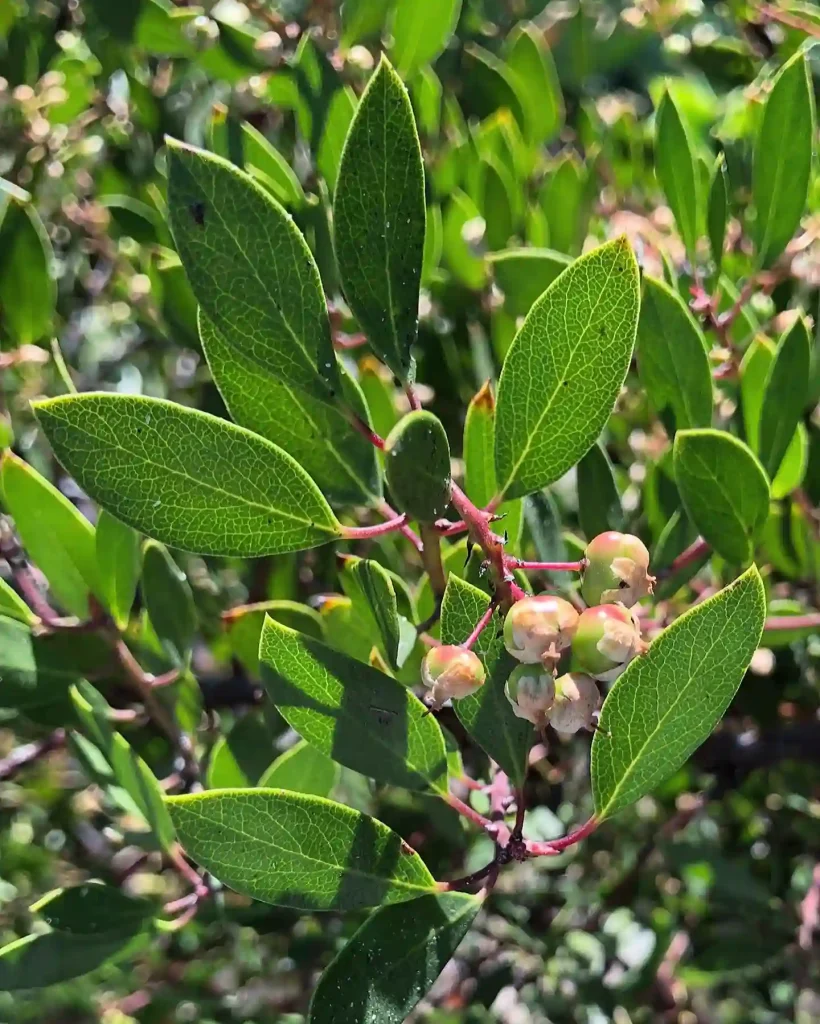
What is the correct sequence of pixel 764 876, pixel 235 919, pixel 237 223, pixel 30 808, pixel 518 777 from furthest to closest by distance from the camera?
pixel 30 808 → pixel 764 876 → pixel 235 919 → pixel 518 777 → pixel 237 223

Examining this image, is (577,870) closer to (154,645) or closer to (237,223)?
(154,645)

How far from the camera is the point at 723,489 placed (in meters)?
0.66

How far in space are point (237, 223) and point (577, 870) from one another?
1.10 meters

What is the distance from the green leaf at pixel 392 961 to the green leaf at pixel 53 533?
0.35 m

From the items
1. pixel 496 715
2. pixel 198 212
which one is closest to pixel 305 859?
pixel 496 715

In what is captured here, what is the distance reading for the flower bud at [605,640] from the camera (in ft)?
1.55

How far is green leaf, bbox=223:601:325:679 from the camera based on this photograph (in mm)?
719

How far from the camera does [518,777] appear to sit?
575 mm

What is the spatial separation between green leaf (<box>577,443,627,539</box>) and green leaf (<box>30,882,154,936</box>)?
0.44 metres

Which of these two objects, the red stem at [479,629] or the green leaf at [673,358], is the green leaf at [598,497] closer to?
the green leaf at [673,358]

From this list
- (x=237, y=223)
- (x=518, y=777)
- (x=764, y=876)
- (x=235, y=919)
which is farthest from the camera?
(x=764, y=876)

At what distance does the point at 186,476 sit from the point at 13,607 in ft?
1.01

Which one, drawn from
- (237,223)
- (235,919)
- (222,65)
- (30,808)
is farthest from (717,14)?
(30,808)

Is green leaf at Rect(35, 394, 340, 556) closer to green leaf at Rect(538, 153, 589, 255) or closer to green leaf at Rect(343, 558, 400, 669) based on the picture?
green leaf at Rect(343, 558, 400, 669)
